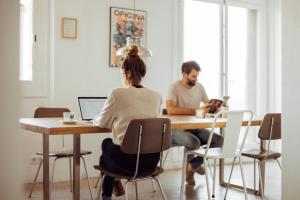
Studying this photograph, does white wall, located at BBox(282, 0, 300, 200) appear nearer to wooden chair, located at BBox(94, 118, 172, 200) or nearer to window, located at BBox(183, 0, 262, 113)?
wooden chair, located at BBox(94, 118, 172, 200)

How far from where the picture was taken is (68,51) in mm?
4152

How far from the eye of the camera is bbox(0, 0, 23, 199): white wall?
628 millimetres

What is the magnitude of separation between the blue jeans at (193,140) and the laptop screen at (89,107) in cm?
84

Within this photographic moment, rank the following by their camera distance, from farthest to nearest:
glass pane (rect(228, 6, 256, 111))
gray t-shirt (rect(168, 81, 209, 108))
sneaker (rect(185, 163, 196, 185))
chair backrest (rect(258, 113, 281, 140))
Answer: glass pane (rect(228, 6, 256, 111))
sneaker (rect(185, 163, 196, 185))
gray t-shirt (rect(168, 81, 209, 108))
chair backrest (rect(258, 113, 281, 140))

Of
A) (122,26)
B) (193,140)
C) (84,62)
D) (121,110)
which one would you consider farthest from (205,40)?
(121,110)

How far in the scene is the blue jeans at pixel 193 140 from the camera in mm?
3430

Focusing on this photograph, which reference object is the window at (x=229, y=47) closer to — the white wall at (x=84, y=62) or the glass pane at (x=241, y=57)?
the glass pane at (x=241, y=57)

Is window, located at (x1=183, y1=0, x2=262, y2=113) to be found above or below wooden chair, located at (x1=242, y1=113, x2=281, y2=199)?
above

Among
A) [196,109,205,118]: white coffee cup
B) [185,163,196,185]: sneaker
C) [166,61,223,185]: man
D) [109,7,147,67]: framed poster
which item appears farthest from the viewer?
[109,7,147,67]: framed poster

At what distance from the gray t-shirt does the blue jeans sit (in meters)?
0.28

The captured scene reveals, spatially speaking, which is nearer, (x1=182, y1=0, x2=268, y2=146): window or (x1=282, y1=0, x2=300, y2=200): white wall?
(x1=282, y1=0, x2=300, y2=200): white wall

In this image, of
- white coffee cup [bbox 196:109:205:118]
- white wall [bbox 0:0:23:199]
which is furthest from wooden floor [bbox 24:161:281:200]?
white wall [bbox 0:0:23:199]

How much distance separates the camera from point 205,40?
5.30 m

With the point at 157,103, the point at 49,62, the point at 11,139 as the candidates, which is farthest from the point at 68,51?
the point at 11,139
